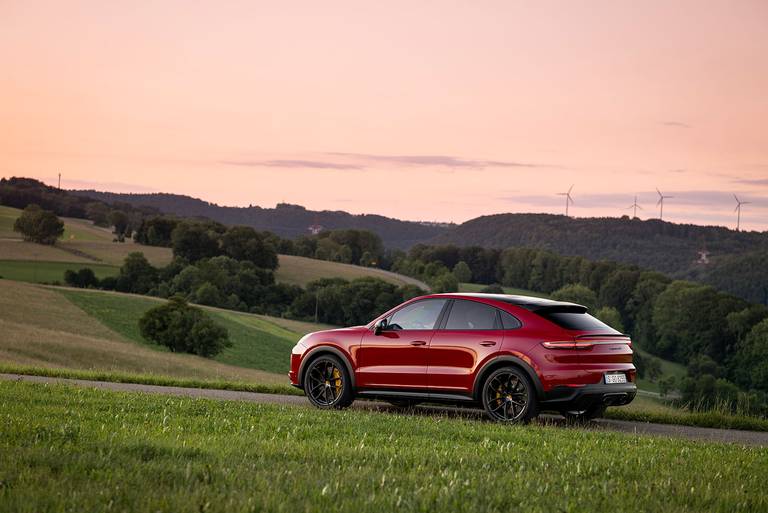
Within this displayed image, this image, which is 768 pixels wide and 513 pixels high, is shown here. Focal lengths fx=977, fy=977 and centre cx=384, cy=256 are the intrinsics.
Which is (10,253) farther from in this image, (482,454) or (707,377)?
(482,454)

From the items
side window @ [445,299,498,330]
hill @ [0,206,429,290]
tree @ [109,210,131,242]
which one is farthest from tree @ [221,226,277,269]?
side window @ [445,299,498,330]

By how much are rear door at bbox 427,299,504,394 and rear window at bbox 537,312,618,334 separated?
2.25 feet

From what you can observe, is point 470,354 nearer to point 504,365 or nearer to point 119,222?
point 504,365

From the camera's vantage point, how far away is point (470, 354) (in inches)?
506

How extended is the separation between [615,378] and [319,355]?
4311 mm

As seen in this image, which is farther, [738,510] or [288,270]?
[288,270]

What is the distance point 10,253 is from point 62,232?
47.5 feet

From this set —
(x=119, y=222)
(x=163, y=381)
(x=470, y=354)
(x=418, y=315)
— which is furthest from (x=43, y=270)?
(x=470, y=354)

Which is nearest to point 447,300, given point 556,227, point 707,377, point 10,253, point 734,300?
point 707,377

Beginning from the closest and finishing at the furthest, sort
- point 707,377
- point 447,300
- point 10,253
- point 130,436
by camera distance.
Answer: point 130,436, point 447,300, point 707,377, point 10,253

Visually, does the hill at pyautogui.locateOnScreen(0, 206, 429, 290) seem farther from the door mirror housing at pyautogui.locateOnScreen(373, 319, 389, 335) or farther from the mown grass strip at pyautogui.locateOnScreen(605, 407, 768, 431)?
the mown grass strip at pyautogui.locateOnScreen(605, 407, 768, 431)

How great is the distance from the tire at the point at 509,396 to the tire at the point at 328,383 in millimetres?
2211

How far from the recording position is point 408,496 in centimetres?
655

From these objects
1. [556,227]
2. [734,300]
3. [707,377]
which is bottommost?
[707,377]
